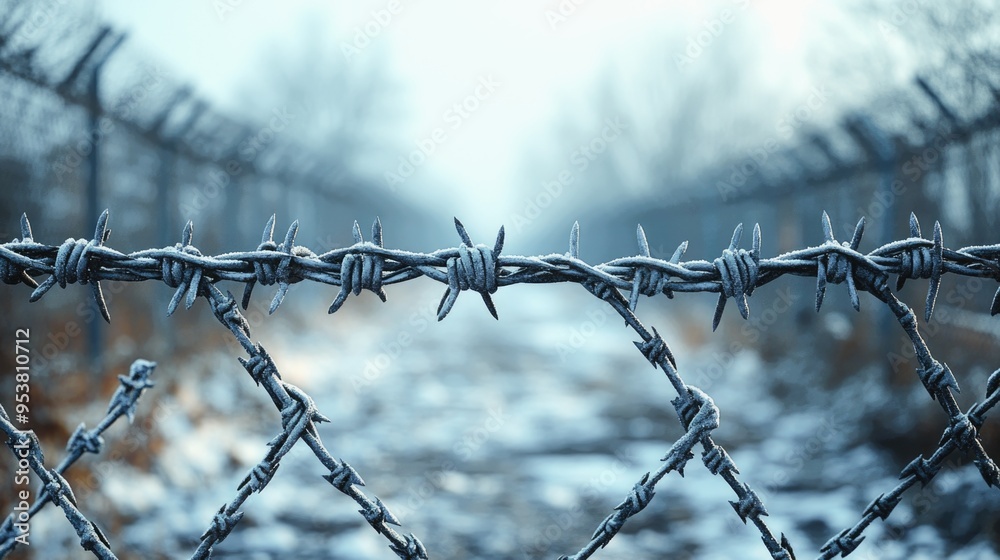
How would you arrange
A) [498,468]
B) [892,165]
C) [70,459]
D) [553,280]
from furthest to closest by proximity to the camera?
[892,165] < [498,468] < [70,459] < [553,280]

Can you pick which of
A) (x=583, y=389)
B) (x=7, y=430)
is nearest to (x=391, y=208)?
(x=583, y=389)

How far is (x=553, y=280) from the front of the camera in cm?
140

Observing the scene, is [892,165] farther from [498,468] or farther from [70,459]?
[70,459]

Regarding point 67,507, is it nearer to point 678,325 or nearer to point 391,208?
point 678,325

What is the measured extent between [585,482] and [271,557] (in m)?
2.40

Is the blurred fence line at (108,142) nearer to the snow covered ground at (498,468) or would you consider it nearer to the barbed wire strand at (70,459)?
the snow covered ground at (498,468)

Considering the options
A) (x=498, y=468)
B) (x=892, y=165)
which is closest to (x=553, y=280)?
(x=498, y=468)

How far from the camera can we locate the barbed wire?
1.37m

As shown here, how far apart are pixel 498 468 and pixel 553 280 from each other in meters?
5.15

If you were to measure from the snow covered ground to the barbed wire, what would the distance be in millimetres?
1491

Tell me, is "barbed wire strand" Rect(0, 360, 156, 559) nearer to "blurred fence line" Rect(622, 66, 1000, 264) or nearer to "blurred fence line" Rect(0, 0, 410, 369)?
"blurred fence line" Rect(0, 0, 410, 369)

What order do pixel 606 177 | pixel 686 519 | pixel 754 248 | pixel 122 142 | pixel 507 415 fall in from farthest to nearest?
pixel 606 177, pixel 507 415, pixel 122 142, pixel 686 519, pixel 754 248

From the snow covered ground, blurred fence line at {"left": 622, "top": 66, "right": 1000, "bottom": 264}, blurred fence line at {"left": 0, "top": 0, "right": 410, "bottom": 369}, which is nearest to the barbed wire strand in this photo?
the snow covered ground

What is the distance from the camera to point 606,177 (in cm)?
4622
